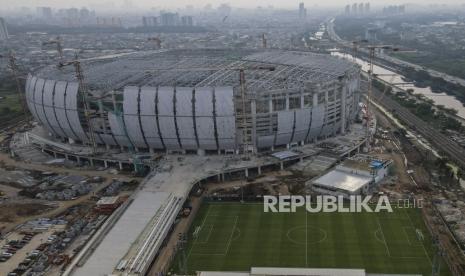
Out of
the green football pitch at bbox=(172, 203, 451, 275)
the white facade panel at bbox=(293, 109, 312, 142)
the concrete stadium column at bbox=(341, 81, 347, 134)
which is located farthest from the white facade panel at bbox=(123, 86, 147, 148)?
the concrete stadium column at bbox=(341, 81, 347, 134)

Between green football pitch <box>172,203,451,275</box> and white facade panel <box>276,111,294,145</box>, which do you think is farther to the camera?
white facade panel <box>276,111,294,145</box>

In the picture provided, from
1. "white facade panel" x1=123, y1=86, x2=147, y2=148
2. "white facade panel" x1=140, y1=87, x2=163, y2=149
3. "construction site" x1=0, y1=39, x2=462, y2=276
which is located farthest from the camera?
"white facade panel" x1=123, y1=86, x2=147, y2=148

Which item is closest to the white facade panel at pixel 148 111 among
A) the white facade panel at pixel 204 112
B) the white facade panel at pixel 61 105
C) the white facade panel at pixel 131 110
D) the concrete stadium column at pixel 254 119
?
the white facade panel at pixel 131 110

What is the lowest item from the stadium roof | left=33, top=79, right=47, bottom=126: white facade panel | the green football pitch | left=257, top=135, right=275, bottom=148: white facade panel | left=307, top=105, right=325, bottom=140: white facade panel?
the green football pitch

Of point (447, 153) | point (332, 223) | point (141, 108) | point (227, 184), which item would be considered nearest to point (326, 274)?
point (332, 223)

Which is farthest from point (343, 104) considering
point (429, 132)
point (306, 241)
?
point (306, 241)

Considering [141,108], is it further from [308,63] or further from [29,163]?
[308,63]

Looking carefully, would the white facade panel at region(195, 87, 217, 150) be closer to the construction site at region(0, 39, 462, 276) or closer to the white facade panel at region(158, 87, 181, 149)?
the construction site at region(0, 39, 462, 276)

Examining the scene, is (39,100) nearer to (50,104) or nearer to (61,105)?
(50,104)
